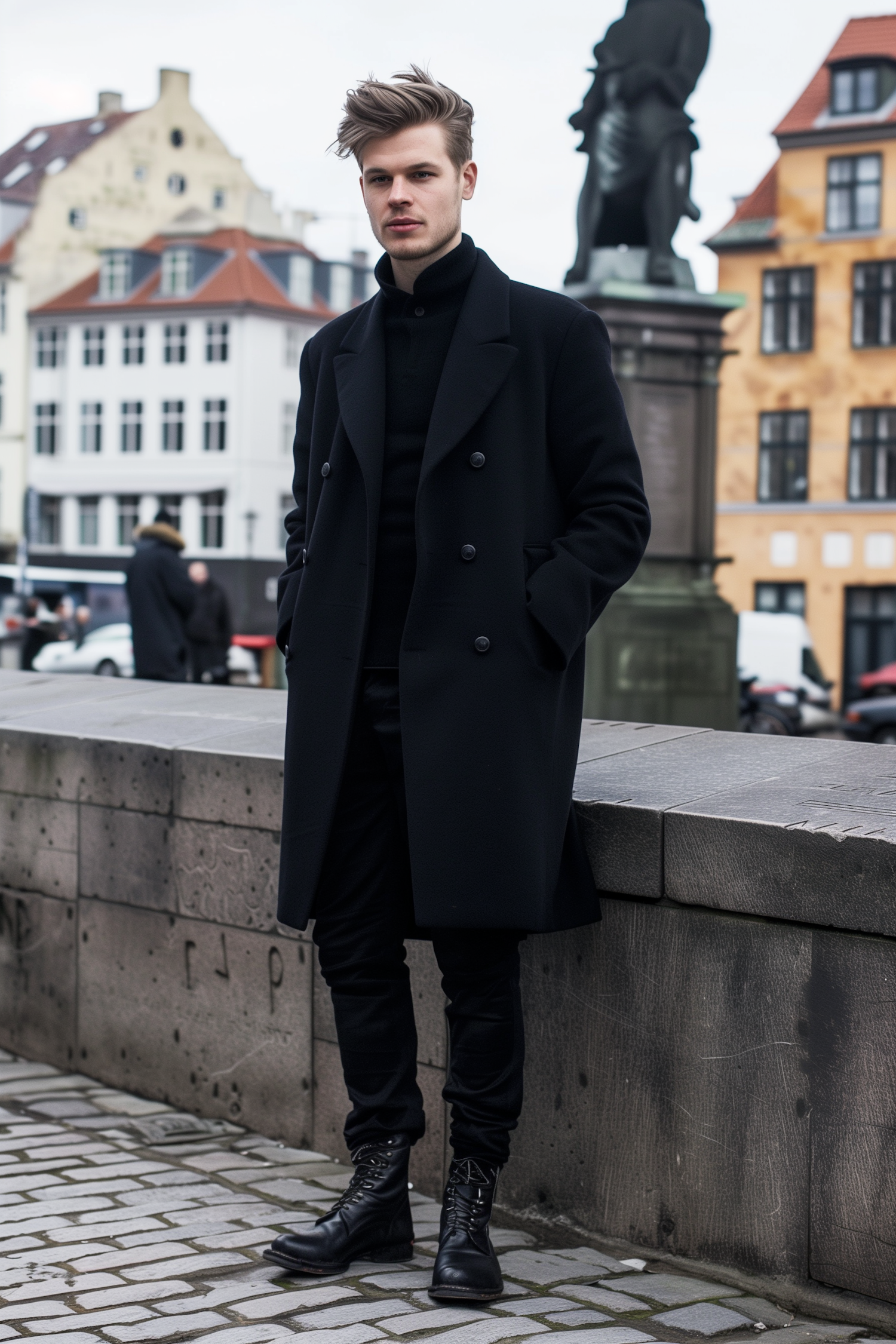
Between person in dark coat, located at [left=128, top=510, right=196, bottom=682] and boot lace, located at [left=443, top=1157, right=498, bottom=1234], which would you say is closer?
boot lace, located at [left=443, top=1157, right=498, bottom=1234]

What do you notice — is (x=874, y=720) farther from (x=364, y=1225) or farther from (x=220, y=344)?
(x=220, y=344)

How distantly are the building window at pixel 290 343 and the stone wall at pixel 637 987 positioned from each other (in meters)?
48.6

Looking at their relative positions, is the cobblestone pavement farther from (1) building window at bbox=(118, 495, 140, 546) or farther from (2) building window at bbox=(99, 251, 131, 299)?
(2) building window at bbox=(99, 251, 131, 299)

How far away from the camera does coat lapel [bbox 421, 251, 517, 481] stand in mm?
3162

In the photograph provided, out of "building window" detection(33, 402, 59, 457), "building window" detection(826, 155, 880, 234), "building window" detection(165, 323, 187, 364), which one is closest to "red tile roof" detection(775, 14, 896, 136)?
"building window" detection(826, 155, 880, 234)

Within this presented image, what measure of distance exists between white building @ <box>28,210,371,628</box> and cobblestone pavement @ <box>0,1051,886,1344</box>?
4544 centimetres

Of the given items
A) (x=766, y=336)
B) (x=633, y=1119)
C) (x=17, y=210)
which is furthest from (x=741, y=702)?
(x=17, y=210)

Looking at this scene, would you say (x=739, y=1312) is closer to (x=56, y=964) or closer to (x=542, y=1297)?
(x=542, y=1297)

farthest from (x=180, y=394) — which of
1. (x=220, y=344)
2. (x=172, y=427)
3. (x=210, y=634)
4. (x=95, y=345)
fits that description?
(x=210, y=634)

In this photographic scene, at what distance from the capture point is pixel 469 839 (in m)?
3.10

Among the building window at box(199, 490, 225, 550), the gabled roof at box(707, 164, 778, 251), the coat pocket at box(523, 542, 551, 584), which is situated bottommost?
the coat pocket at box(523, 542, 551, 584)

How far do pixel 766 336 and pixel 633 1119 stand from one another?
123 feet

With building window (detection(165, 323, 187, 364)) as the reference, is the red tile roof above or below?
above

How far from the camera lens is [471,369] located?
3.20 meters
